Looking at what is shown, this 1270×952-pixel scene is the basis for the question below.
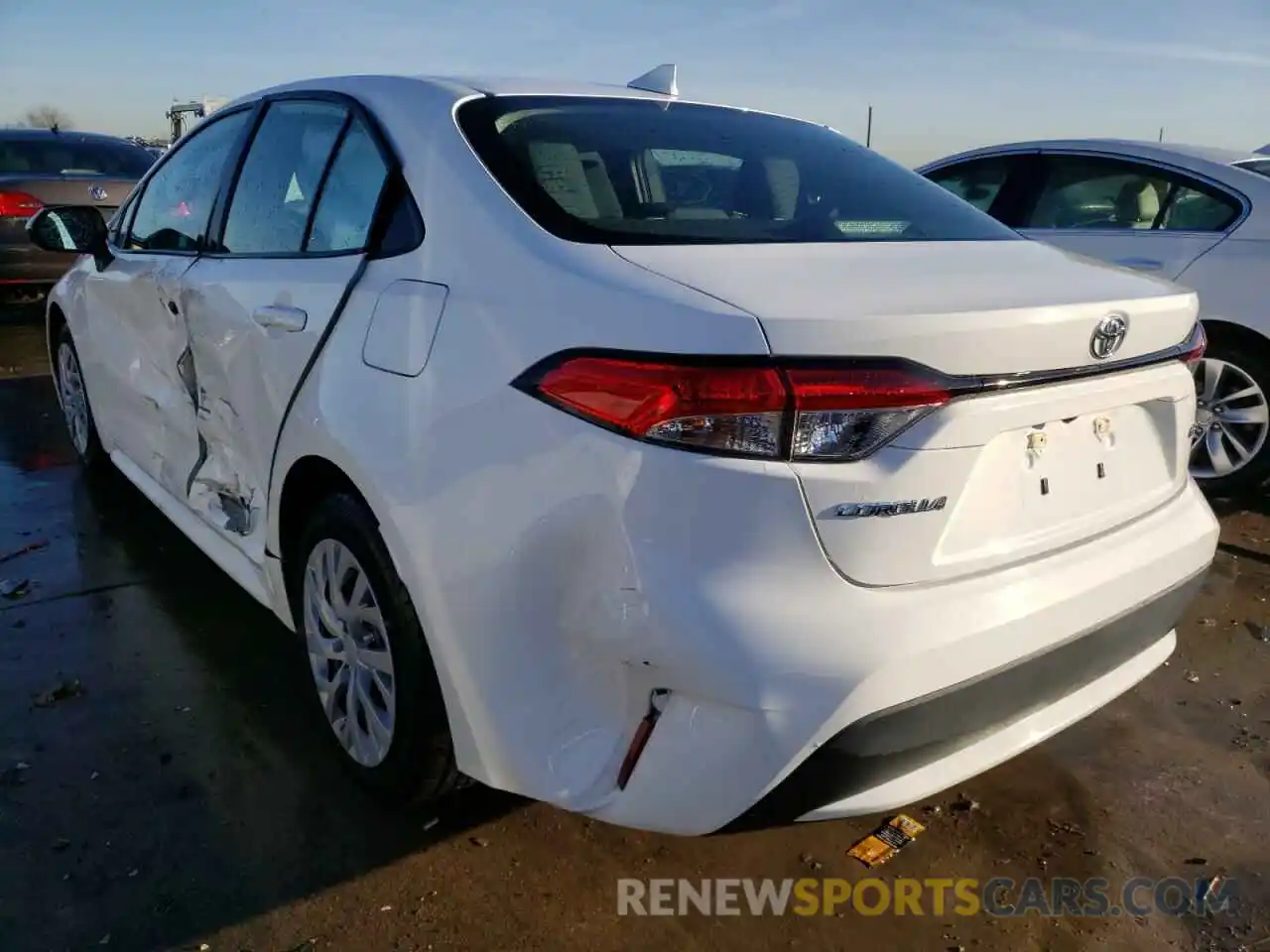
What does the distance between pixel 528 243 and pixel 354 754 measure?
128 cm

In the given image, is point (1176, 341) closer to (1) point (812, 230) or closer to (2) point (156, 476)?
(1) point (812, 230)

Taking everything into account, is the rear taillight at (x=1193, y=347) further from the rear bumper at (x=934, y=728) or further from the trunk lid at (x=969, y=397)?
the rear bumper at (x=934, y=728)

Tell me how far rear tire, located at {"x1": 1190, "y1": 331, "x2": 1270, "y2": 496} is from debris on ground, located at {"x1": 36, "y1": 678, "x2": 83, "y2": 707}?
4.40 meters

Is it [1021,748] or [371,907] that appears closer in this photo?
[1021,748]

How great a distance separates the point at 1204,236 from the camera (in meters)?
4.58

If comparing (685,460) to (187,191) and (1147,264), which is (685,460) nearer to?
(187,191)

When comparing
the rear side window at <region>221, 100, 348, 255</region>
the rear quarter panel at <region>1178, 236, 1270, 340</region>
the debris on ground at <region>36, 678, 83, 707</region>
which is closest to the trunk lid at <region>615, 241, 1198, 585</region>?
the rear side window at <region>221, 100, 348, 255</region>

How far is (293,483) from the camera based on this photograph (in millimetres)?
2459

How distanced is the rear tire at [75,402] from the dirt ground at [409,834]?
137 cm

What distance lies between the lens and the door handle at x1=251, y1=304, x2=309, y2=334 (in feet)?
7.77

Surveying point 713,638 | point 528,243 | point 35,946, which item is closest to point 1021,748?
point 713,638

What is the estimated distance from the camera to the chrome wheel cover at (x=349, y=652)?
2238 mm

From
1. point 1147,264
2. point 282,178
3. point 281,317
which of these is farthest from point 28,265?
point 1147,264

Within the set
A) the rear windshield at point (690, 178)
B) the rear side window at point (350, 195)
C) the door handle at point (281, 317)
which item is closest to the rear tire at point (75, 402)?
the door handle at point (281, 317)
